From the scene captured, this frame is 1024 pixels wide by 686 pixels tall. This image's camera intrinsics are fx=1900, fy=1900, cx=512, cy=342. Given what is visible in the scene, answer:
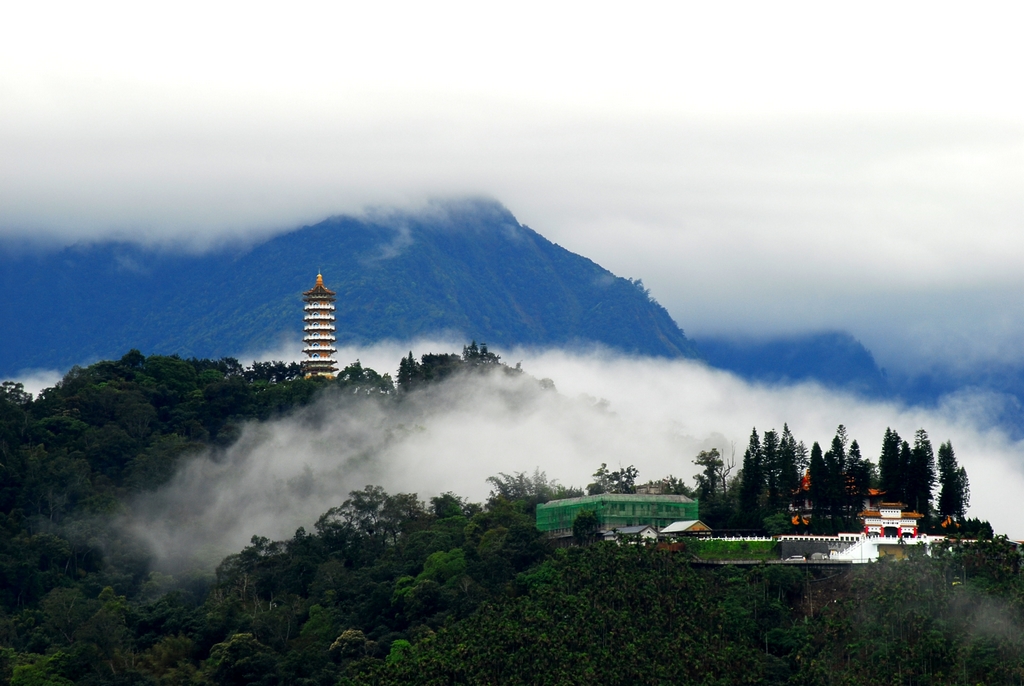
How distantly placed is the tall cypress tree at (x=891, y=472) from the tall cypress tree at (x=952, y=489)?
209 cm

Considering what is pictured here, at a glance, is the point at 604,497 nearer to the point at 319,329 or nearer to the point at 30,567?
the point at 30,567

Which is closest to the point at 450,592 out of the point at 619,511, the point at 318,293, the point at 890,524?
the point at 619,511

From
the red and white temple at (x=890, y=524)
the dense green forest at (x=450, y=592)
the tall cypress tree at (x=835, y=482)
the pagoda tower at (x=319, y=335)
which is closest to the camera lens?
the dense green forest at (x=450, y=592)

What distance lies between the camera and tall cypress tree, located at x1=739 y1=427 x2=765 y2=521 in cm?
9825

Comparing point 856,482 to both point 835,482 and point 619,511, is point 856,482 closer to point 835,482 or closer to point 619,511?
point 835,482

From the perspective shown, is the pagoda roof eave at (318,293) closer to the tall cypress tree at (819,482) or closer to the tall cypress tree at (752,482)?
the tall cypress tree at (752,482)

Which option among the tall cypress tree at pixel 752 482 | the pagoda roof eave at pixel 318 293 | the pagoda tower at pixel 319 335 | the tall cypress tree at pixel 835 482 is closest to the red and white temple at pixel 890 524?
the tall cypress tree at pixel 835 482

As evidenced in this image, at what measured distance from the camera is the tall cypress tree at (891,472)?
318ft

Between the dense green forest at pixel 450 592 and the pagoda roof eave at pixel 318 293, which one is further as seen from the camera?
the pagoda roof eave at pixel 318 293

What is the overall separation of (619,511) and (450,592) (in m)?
11.2

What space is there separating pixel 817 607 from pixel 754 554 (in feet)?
21.4

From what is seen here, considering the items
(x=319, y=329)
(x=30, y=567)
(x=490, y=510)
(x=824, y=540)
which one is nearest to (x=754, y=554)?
(x=824, y=540)

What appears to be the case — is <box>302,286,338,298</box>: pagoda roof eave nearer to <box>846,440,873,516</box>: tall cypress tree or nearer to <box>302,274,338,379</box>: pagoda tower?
<box>302,274,338,379</box>: pagoda tower

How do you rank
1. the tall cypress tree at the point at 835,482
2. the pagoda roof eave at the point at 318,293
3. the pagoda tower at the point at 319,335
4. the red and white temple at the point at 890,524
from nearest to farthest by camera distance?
1. the red and white temple at the point at 890,524
2. the tall cypress tree at the point at 835,482
3. the pagoda tower at the point at 319,335
4. the pagoda roof eave at the point at 318,293
